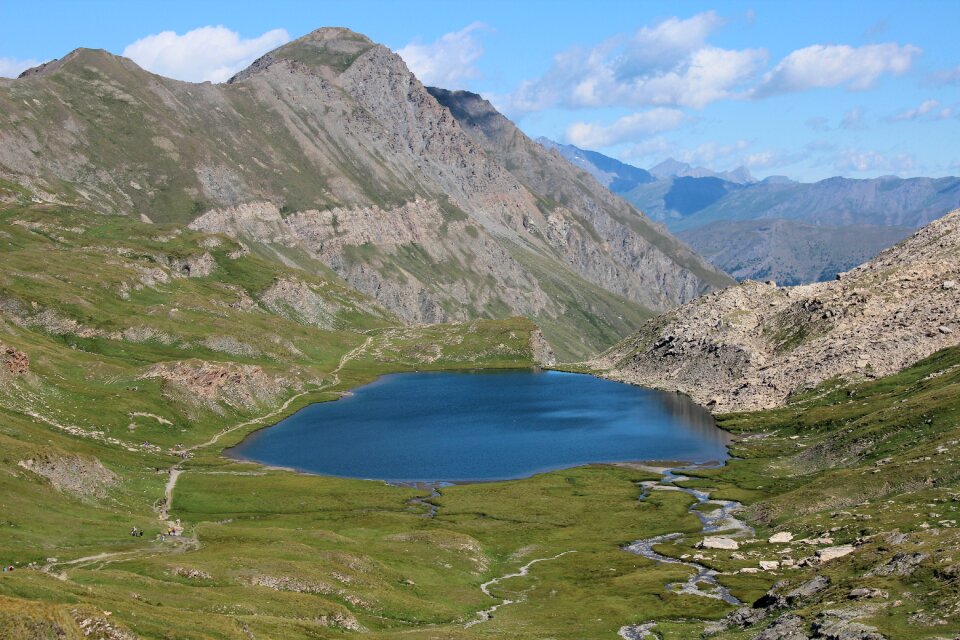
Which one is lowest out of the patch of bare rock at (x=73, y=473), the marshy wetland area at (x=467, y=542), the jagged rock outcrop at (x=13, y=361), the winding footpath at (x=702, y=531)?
the winding footpath at (x=702, y=531)

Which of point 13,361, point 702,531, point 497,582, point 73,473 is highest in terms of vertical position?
point 13,361

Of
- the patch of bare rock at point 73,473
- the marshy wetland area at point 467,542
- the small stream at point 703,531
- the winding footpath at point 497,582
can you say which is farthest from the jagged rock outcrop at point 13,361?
the small stream at point 703,531

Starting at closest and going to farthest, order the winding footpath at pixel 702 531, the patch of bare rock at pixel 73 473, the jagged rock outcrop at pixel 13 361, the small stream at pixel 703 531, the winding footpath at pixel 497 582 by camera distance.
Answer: the winding footpath at pixel 497 582, the winding footpath at pixel 702 531, the small stream at pixel 703 531, the patch of bare rock at pixel 73 473, the jagged rock outcrop at pixel 13 361

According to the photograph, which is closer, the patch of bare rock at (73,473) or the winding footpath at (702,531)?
the winding footpath at (702,531)

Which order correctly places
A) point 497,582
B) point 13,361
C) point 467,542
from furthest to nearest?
point 13,361
point 467,542
point 497,582

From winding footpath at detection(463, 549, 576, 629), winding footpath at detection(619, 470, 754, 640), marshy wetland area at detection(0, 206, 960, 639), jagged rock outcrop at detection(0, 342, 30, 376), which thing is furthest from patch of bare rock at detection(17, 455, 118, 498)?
winding footpath at detection(619, 470, 754, 640)

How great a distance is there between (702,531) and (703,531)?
0.58 feet

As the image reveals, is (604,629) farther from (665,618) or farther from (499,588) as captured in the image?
(499,588)

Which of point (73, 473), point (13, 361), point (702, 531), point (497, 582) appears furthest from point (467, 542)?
point (13, 361)

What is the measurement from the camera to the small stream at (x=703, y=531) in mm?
115438

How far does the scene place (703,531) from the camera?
15250 centimetres

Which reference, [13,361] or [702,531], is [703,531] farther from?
[13,361]

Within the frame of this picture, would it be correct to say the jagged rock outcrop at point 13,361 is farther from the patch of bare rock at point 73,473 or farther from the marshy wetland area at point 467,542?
the patch of bare rock at point 73,473

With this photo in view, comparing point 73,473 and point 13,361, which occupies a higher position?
point 13,361
